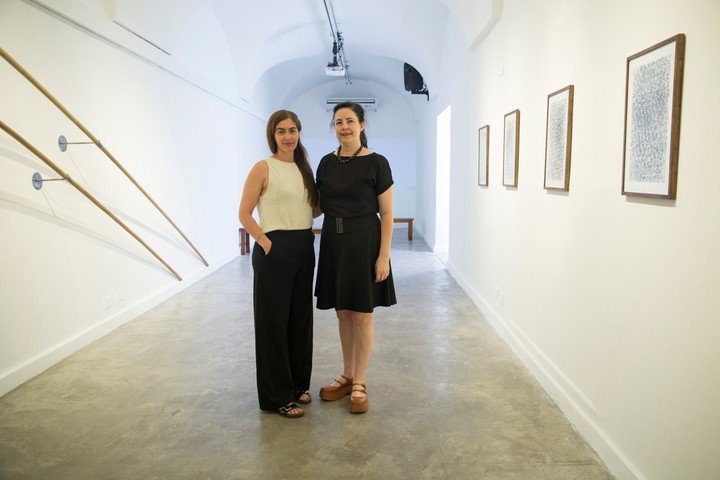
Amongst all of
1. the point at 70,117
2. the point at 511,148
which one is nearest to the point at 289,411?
the point at 511,148

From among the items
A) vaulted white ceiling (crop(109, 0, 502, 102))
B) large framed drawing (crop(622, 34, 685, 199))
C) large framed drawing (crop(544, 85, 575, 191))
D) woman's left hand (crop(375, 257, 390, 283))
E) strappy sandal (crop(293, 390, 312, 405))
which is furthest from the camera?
vaulted white ceiling (crop(109, 0, 502, 102))

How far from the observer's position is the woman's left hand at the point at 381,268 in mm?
2654

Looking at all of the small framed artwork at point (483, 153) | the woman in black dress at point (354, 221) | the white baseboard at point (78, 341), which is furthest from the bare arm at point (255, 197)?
the small framed artwork at point (483, 153)

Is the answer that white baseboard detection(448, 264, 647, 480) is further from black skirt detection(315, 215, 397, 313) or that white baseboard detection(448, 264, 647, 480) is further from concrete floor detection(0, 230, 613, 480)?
black skirt detection(315, 215, 397, 313)

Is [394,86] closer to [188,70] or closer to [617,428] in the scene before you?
[188,70]

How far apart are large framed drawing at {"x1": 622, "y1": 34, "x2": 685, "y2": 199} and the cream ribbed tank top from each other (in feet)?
4.87

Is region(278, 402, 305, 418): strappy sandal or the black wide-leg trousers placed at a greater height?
the black wide-leg trousers

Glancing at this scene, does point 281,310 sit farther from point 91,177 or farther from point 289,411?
point 91,177

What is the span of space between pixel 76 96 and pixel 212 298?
2386mm

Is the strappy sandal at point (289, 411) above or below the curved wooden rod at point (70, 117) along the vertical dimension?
below

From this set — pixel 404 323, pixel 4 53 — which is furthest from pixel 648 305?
pixel 4 53

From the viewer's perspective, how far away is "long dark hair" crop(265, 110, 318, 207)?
8.52 ft

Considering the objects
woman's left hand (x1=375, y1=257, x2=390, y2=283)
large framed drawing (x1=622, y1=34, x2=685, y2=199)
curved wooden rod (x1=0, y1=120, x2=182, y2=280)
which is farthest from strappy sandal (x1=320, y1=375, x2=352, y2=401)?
curved wooden rod (x1=0, y1=120, x2=182, y2=280)

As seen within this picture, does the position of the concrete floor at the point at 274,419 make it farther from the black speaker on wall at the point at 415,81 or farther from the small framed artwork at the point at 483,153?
the black speaker on wall at the point at 415,81
